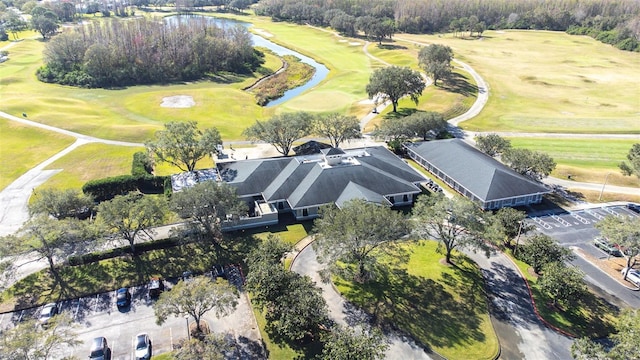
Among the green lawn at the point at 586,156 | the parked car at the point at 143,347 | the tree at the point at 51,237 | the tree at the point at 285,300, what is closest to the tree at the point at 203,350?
the parked car at the point at 143,347

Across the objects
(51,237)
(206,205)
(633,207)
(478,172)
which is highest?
(206,205)

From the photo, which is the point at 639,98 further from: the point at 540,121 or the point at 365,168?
the point at 365,168

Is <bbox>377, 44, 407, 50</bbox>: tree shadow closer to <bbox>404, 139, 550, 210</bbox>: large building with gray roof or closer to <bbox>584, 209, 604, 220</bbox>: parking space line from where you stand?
<bbox>404, 139, 550, 210</bbox>: large building with gray roof

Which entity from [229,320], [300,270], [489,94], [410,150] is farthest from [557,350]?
[489,94]

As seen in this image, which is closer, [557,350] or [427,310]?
[557,350]

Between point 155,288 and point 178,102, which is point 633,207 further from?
point 178,102

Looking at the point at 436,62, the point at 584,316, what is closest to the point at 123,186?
the point at 584,316
